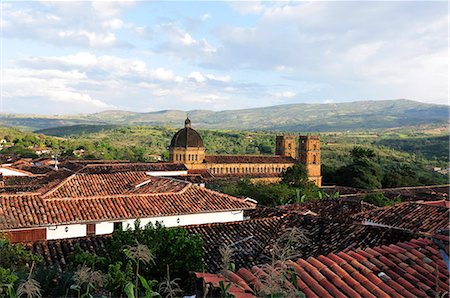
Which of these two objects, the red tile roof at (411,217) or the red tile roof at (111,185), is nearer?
the red tile roof at (411,217)

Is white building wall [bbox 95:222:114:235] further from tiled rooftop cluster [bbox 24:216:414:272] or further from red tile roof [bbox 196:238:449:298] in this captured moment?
red tile roof [bbox 196:238:449:298]

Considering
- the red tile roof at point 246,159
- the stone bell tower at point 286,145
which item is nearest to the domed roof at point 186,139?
the red tile roof at point 246,159

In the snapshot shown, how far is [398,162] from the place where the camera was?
7888cm

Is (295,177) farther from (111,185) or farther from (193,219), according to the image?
(193,219)

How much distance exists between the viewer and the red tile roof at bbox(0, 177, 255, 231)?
555 inches

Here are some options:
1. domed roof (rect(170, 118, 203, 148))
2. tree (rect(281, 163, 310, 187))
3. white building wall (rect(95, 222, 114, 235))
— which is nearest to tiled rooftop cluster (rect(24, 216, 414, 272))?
white building wall (rect(95, 222, 114, 235))

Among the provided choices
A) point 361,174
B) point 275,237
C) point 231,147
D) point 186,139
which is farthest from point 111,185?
point 231,147

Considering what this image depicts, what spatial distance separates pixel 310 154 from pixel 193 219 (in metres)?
47.5

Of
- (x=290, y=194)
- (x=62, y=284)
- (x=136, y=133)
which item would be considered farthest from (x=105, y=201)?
(x=136, y=133)

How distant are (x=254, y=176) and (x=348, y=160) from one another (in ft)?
115

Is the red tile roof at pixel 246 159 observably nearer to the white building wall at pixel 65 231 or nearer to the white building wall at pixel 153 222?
the white building wall at pixel 153 222

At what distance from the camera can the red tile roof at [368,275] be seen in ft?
17.7

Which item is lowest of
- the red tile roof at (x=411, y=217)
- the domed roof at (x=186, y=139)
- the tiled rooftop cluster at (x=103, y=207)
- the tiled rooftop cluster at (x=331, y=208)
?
the tiled rooftop cluster at (x=331, y=208)

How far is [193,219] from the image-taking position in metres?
16.4
